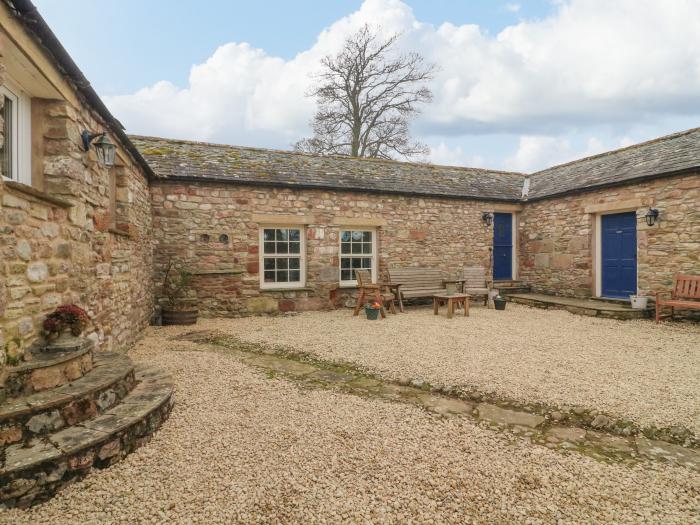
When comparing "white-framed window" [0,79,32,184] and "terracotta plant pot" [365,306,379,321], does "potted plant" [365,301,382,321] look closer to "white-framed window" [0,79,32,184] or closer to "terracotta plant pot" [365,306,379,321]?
"terracotta plant pot" [365,306,379,321]

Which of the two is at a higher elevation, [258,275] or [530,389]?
[258,275]

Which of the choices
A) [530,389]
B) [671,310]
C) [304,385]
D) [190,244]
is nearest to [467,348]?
[530,389]

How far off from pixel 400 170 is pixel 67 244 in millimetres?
8496

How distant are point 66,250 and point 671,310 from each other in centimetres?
979

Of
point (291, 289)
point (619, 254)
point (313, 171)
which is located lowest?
point (291, 289)

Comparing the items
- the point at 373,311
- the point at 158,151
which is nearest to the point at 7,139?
the point at 158,151

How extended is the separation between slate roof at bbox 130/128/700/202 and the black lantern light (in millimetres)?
716

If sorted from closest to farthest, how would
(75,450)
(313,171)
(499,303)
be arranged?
(75,450)
(499,303)
(313,171)

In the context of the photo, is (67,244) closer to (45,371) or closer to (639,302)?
(45,371)

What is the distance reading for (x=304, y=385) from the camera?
3982mm

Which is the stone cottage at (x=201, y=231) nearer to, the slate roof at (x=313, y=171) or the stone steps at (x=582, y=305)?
the slate roof at (x=313, y=171)

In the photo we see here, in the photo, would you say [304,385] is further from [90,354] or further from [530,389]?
[530,389]

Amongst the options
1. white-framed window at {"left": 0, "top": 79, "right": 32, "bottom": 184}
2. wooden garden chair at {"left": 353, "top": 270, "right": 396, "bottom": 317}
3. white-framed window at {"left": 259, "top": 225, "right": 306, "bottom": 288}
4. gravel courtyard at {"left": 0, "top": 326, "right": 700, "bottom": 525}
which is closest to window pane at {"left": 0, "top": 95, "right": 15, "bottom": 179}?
white-framed window at {"left": 0, "top": 79, "right": 32, "bottom": 184}

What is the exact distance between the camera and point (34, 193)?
280cm
